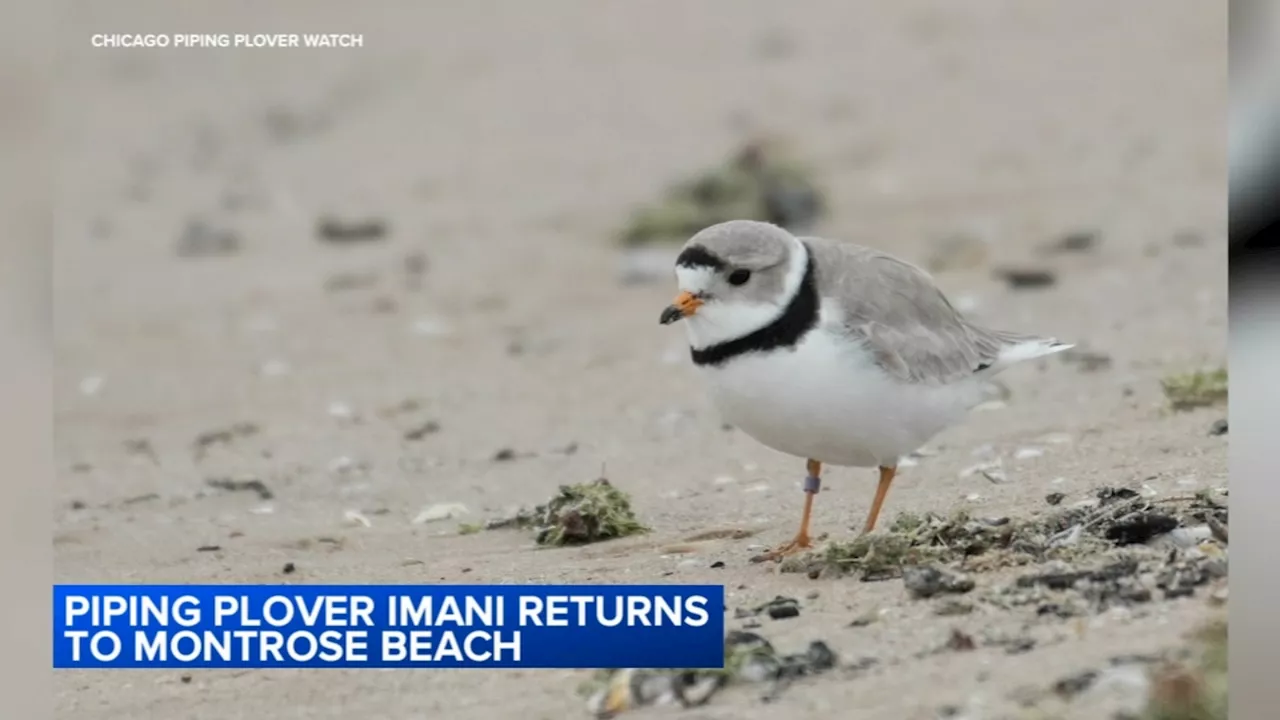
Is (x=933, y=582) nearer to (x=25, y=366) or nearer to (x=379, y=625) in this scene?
(x=379, y=625)

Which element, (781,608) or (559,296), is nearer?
(781,608)

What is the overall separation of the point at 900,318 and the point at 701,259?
41 centimetres

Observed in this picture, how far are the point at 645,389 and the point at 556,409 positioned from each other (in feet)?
0.84

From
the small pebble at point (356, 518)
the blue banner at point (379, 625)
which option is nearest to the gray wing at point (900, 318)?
the blue banner at point (379, 625)

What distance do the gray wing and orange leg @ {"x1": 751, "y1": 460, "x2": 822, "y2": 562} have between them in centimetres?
30

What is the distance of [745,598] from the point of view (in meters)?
3.18

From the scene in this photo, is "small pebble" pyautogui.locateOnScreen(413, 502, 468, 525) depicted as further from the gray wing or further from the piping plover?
A: the gray wing

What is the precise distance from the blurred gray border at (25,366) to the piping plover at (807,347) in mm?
1361

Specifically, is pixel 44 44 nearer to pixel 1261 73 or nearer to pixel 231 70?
pixel 231 70

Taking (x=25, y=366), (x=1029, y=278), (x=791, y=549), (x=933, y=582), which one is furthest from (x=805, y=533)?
(x=1029, y=278)

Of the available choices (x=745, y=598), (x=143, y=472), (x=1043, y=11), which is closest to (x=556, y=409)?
(x=143, y=472)

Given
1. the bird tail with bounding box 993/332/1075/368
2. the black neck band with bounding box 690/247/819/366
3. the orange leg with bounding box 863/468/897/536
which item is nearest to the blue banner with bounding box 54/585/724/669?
the orange leg with bounding box 863/468/897/536

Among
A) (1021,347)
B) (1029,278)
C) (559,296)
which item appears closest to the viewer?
(1021,347)

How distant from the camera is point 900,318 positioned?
321 cm
